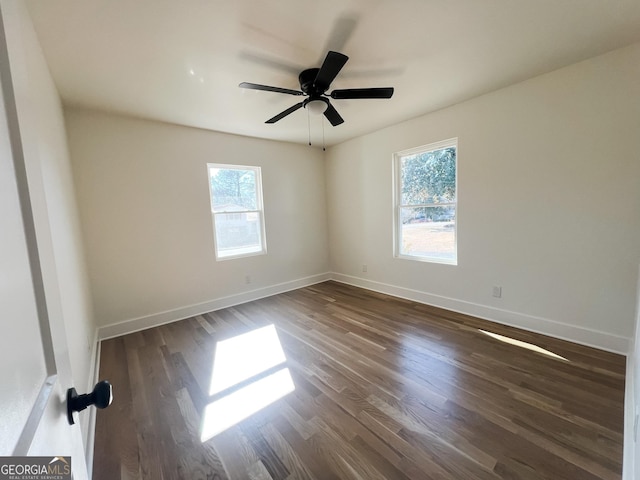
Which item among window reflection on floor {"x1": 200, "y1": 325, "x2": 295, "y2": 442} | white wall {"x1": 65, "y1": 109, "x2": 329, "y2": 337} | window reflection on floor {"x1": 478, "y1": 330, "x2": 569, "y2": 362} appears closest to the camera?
window reflection on floor {"x1": 200, "y1": 325, "x2": 295, "y2": 442}

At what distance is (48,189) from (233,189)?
8.01ft

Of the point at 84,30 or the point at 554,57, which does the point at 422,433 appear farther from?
the point at 84,30

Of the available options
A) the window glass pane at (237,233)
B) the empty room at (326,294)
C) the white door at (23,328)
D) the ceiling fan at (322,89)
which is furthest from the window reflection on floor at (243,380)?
the ceiling fan at (322,89)

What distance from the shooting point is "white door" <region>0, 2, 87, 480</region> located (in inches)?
15.2

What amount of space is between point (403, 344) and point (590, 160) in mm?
2332

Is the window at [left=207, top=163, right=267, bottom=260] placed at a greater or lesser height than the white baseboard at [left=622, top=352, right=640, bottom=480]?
greater

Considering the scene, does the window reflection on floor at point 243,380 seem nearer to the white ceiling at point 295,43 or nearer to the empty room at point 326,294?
the empty room at point 326,294

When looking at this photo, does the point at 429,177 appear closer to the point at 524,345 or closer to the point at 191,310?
the point at 524,345

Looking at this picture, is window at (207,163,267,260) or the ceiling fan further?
window at (207,163,267,260)

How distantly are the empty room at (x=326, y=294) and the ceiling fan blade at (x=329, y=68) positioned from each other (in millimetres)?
20

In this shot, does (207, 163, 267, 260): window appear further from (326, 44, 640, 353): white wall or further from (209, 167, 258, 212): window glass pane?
(326, 44, 640, 353): white wall

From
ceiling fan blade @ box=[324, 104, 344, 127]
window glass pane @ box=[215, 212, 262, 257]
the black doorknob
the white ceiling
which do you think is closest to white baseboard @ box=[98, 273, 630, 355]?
window glass pane @ box=[215, 212, 262, 257]

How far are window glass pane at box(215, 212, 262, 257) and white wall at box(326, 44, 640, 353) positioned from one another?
8.29ft

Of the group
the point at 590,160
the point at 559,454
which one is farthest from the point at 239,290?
the point at 590,160
